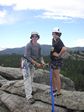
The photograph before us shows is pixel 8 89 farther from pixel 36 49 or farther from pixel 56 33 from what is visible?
pixel 56 33

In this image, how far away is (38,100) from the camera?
1666 cm

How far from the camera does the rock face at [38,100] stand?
1551 centimetres

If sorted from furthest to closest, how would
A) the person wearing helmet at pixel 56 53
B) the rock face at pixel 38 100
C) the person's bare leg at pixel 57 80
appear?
1. the rock face at pixel 38 100
2. the person's bare leg at pixel 57 80
3. the person wearing helmet at pixel 56 53

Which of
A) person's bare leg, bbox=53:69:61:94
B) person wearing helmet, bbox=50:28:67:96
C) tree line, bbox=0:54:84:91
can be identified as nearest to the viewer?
person wearing helmet, bbox=50:28:67:96

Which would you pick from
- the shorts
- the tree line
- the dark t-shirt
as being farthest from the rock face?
the tree line

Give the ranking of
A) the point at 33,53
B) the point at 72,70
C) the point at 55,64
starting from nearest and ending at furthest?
the point at 55,64 → the point at 33,53 → the point at 72,70

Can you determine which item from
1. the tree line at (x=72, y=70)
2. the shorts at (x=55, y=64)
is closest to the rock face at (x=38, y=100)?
the shorts at (x=55, y=64)

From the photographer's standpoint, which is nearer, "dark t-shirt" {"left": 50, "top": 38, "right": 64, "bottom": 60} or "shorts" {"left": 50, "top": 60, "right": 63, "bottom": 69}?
"dark t-shirt" {"left": 50, "top": 38, "right": 64, "bottom": 60}

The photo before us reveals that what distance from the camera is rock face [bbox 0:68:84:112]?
50.9 ft

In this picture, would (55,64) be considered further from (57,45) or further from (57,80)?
(57,45)

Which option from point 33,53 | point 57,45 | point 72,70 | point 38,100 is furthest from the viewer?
point 72,70

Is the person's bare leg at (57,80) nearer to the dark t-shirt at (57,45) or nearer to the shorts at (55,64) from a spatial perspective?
the shorts at (55,64)

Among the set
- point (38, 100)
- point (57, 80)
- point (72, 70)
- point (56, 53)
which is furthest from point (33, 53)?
point (72, 70)

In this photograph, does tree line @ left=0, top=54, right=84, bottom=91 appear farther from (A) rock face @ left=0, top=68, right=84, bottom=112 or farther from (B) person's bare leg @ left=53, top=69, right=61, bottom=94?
(B) person's bare leg @ left=53, top=69, right=61, bottom=94
